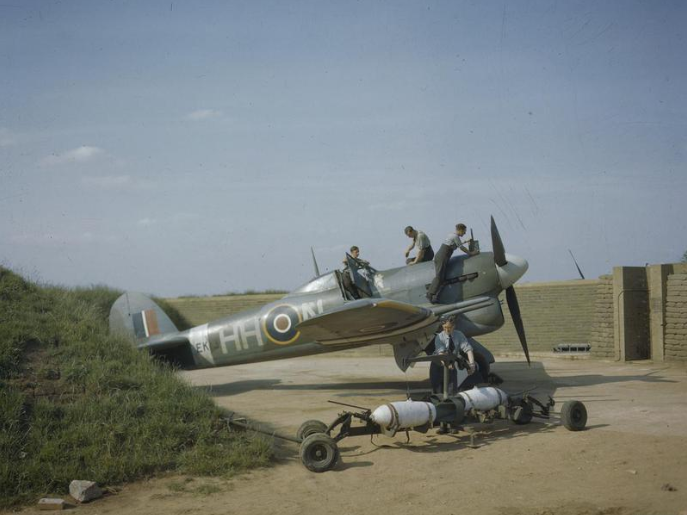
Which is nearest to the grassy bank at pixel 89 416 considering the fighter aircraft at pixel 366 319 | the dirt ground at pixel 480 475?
the dirt ground at pixel 480 475

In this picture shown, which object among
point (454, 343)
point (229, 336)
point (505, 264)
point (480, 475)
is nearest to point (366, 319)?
point (454, 343)

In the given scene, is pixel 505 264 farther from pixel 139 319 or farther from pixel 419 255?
pixel 139 319

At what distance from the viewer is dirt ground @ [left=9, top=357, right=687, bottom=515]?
Result: 530 cm

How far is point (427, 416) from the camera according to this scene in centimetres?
698

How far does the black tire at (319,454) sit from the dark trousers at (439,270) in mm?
5305

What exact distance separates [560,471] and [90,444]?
487cm

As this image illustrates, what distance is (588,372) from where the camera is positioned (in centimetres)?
1387

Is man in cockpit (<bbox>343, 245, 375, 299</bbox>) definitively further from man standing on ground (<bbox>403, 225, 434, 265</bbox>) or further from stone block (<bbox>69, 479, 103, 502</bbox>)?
stone block (<bbox>69, 479, 103, 502</bbox>)

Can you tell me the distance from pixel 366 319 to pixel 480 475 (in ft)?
12.8

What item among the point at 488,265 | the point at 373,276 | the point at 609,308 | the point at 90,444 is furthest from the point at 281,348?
the point at 609,308

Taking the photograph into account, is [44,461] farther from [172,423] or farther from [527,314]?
[527,314]

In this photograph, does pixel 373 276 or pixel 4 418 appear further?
pixel 373 276

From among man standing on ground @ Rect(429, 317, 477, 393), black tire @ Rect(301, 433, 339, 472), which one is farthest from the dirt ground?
man standing on ground @ Rect(429, 317, 477, 393)

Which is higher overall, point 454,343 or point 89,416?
point 454,343
